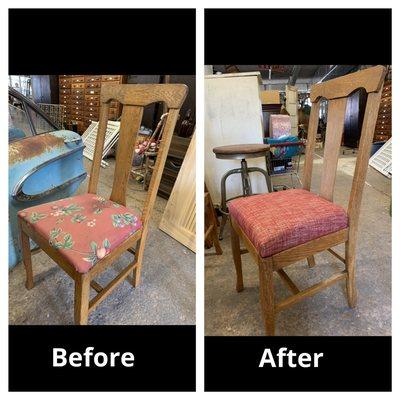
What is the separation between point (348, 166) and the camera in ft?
13.3

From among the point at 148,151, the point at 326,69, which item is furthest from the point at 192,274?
the point at 326,69

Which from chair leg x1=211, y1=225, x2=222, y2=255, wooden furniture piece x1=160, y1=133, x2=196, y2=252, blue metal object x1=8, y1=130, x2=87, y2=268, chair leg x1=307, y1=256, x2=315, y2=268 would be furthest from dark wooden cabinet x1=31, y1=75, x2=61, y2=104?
chair leg x1=307, y1=256, x2=315, y2=268

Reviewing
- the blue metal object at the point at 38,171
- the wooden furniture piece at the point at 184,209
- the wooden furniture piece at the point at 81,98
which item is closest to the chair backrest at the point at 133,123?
the blue metal object at the point at 38,171

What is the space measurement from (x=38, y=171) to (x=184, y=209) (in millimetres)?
896

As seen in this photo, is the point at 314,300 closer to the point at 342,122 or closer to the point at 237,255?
the point at 237,255

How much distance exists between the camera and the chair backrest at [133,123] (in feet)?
3.26

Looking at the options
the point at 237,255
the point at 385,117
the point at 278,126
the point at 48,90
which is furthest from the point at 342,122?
the point at 385,117

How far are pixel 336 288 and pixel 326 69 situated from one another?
897 centimetres

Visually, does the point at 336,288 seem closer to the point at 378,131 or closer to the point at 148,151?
the point at 148,151

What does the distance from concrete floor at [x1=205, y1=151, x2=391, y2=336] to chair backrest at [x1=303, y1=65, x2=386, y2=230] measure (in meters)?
0.45

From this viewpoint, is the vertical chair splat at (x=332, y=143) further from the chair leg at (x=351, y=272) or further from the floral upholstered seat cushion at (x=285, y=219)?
the chair leg at (x=351, y=272)

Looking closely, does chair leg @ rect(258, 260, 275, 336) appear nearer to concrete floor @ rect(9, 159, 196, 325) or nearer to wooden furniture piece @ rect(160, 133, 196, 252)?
concrete floor @ rect(9, 159, 196, 325)

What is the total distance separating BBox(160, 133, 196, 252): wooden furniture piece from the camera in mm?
1768

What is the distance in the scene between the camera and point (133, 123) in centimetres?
112
